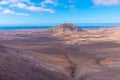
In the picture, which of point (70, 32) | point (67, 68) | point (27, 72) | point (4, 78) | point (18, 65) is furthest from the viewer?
point (70, 32)

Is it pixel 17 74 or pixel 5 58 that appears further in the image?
pixel 5 58

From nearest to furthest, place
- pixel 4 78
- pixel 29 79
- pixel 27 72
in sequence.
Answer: pixel 4 78
pixel 29 79
pixel 27 72

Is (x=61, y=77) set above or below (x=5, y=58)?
below

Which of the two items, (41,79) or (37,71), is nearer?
(41,79)

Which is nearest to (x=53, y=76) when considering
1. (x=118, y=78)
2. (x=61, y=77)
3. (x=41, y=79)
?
(x=61, y=77)

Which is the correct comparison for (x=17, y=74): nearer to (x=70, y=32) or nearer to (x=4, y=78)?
(x=4, y=78)

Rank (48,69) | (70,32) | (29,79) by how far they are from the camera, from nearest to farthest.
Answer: (29,79)
(48,69)
(70,32)

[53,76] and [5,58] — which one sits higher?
[5,58]

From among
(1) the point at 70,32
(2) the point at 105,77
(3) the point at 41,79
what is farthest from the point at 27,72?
(1) the point at 70,32

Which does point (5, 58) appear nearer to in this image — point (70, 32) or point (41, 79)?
point (41, 79)
